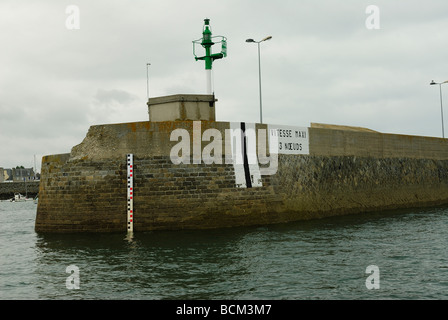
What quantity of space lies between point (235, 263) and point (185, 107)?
961cm

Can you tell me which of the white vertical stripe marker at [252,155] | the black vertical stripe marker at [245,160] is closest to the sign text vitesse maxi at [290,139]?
the white vertical stripe marker at [252,155]

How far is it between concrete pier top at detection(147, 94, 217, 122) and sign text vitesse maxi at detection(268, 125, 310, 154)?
8.94 feet

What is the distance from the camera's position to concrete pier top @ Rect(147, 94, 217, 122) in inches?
726

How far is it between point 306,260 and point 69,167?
9.80 metres

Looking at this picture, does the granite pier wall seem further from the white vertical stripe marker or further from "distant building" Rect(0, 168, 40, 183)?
"distant building" Rect(0, 168, 40, 183)

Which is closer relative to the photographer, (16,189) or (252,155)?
(252,155)

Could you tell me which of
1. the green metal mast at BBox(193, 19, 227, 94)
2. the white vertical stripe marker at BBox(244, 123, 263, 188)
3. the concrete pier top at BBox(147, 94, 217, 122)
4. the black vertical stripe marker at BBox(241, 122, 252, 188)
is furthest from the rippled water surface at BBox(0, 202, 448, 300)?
the green metal mast at BBox(193, 19, 227, 94)

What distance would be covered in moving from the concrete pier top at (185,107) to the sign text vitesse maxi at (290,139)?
2.73m

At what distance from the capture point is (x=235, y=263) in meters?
10.2

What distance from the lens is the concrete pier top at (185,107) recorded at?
60.5ft

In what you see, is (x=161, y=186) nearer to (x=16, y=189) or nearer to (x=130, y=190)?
(x=130, y=190)

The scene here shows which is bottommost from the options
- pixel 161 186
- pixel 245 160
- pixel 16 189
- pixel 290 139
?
pixel 16 189

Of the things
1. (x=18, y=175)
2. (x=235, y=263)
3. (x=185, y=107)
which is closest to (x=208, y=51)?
(x=185, y=107)

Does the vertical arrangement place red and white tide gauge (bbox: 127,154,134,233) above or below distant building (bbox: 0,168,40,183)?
below
